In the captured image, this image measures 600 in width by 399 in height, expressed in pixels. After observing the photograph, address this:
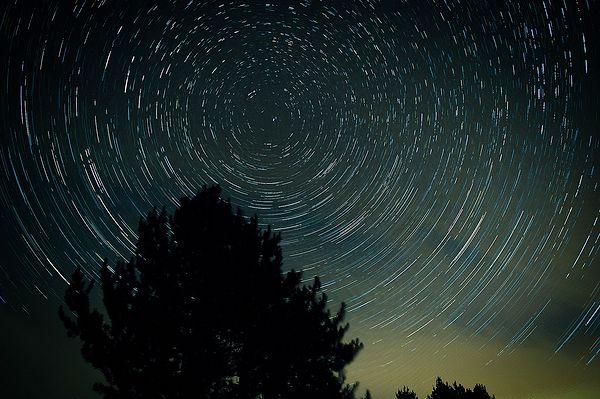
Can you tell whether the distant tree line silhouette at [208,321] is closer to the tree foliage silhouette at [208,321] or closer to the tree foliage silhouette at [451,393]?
the tree foliage silhouette at [208,321]

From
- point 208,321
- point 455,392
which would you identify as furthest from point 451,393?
point 208,321

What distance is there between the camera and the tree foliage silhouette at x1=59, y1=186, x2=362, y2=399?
15.8 feet

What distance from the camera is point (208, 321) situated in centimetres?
541

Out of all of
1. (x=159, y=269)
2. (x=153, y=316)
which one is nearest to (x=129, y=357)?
(x=153, y=316)

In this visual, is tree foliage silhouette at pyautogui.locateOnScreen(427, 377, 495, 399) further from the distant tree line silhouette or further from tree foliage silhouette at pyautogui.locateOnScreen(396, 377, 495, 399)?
the distant tree line silhouette

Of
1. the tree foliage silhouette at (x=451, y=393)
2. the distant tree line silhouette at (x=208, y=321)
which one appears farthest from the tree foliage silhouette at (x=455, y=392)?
the distant tree line silhouette at (x=208, y=321)

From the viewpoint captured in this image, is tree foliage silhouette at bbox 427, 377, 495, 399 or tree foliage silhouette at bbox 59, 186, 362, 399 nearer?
tree foliage silhouette at bbox 59, 186, 362, 399

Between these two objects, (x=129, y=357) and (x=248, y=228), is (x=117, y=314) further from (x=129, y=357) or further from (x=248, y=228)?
(x=248, y=228)

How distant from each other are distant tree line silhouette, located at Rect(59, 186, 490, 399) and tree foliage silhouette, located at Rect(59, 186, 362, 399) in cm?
2

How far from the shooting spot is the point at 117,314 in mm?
5133

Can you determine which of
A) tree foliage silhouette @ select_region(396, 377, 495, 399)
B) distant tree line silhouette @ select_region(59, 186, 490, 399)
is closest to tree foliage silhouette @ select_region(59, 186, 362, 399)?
distant tree line silhouette @ select_region(59, 186, 490, 399)

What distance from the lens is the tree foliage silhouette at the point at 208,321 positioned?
481 cm

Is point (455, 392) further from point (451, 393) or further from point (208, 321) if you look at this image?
point (208, 321)

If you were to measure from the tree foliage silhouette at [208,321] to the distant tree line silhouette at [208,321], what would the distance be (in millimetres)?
17
